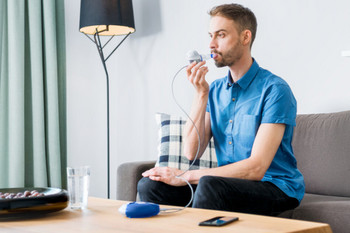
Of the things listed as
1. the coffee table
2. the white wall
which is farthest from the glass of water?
the white wall

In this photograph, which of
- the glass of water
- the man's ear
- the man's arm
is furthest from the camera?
the man's ear

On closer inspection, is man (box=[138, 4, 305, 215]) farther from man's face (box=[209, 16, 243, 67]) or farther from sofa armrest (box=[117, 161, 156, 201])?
sofa armrest (box=[117, 161, 156, 201])

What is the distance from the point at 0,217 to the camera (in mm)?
1179

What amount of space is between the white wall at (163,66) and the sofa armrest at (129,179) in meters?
0.91

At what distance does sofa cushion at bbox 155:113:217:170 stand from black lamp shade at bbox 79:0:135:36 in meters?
0.92

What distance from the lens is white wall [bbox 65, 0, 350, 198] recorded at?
241 cm

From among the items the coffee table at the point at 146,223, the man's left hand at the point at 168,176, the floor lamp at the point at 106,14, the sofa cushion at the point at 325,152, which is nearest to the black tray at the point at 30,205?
the coffee table at the point at 146,223

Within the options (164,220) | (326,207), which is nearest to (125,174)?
(326,207)

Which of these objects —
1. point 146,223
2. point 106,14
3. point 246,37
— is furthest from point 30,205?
point 106,14

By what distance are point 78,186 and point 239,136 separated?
693 millimetres

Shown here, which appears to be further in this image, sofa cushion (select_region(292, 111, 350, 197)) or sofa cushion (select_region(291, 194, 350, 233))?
sofa cushion (select_region(292, 111, 350, 197))

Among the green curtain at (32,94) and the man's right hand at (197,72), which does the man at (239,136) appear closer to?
the man's right hand at (197,72)

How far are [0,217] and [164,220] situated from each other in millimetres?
416

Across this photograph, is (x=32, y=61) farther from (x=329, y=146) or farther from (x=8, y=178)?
(x=329, y=146)
